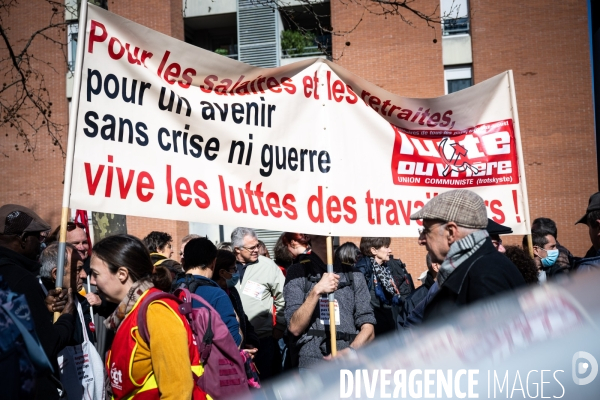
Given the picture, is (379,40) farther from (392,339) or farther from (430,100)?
(392,339)

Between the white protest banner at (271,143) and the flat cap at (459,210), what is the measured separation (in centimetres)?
141

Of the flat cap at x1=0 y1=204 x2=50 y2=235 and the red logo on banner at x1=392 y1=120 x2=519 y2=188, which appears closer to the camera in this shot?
the flat cap at x1=0 y1=204 x2=50 y2=235

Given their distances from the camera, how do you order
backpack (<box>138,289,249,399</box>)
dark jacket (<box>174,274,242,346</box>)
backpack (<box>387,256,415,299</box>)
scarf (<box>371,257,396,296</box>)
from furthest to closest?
backpack (<box>387,256,415,299</box>), scarf (<box>371,257,396,296</box>), dark jacket (<box>174,274,242,346</box>), backpack (<box>138,289,249,399</box>)

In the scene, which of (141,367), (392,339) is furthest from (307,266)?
(392,339)

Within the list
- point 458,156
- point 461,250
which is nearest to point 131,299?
point 461,250

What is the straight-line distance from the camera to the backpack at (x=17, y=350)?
1849 millimetres

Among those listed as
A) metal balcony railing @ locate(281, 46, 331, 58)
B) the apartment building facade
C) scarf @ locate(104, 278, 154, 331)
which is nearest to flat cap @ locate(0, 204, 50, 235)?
scarf @ locate(104, 278, 154, 331)

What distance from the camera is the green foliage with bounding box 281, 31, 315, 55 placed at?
22109 mm

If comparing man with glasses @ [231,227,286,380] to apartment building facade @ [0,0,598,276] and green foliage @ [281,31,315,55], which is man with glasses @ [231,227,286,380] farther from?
green foliage @ [281,31,315,55]

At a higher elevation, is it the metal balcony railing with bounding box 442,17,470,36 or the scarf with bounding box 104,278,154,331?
the metal balcony railing with bounding box 442,17,470,36

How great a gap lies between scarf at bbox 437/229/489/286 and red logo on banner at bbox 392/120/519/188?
1.95 m

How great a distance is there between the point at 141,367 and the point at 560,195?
784 inches

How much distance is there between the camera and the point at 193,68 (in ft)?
14.5

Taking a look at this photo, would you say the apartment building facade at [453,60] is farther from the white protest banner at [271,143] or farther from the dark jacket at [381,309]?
the white protest banner at [271,143]
